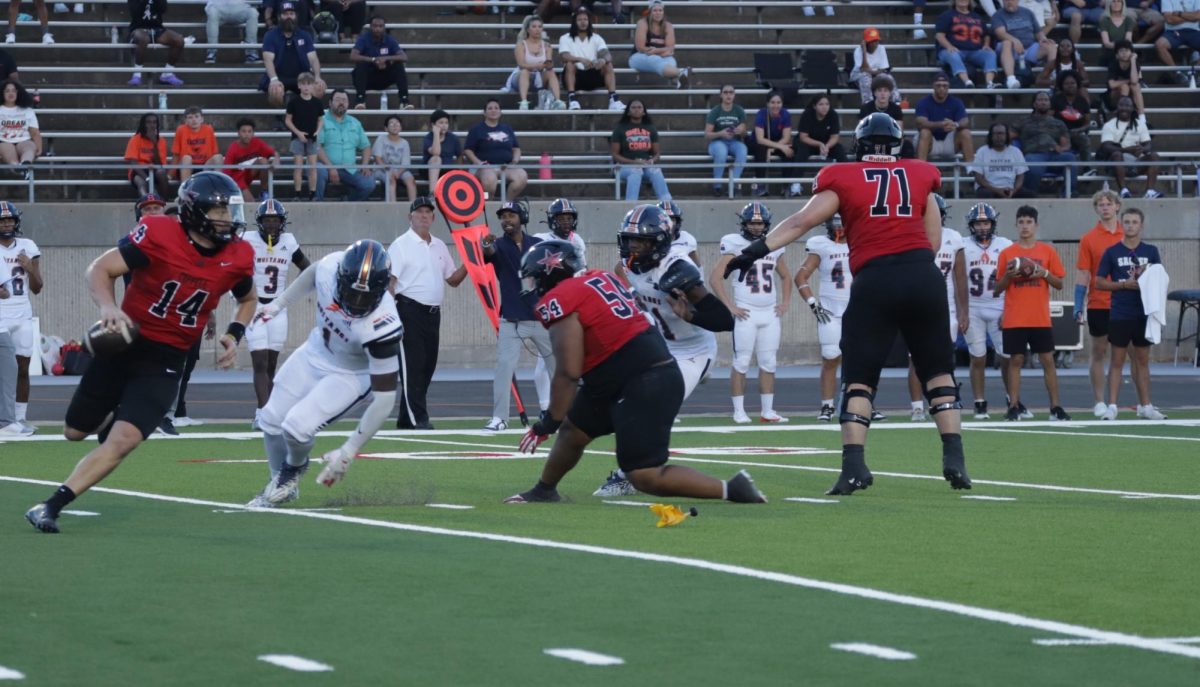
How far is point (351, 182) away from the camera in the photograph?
25188 mm

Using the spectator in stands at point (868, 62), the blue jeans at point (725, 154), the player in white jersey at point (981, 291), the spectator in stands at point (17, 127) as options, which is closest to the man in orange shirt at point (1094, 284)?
the player in white jersey at point (981, 291)

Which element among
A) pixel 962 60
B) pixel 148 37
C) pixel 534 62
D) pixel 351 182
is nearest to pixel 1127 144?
pixel 962 60

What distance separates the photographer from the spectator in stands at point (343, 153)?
25047 millimetres

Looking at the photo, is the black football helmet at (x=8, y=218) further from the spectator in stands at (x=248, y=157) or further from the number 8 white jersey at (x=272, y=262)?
the spectator in stands at (x=248, y=157)

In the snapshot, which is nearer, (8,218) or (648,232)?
(648,232)

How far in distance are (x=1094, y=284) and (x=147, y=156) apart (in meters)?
13.0

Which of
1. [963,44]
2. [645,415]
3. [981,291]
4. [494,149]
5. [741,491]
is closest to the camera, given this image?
[645,415]

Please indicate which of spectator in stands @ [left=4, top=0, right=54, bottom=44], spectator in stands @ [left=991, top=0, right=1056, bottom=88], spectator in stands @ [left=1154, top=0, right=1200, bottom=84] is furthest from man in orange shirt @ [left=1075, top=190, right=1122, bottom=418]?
spectator in stands @ [left=4, top=0, right=54, bottom=44]

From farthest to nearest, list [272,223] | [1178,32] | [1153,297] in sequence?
[1178,32] → [272,223] → [1153,297]

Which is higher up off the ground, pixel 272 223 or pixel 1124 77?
pixel 1124 77

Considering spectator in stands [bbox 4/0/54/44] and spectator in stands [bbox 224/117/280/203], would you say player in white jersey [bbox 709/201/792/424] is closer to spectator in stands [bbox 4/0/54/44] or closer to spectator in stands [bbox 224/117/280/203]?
spectator in stands [bbox 224/117/280/203]

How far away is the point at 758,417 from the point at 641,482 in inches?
326

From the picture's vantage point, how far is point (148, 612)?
6340 millimetres

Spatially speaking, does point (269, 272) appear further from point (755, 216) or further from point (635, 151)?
point (635, 151)
